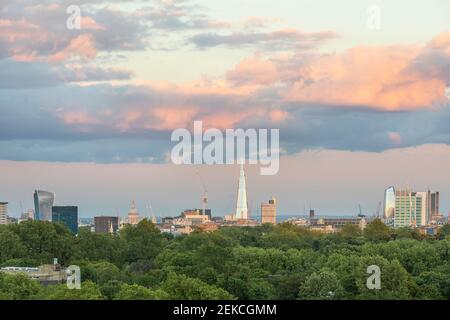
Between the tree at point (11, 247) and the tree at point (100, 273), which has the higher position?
the tree at point (11, 247)

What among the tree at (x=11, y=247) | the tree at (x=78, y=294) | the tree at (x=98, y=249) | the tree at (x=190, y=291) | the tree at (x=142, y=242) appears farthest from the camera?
the tree at (x=142, y=242)

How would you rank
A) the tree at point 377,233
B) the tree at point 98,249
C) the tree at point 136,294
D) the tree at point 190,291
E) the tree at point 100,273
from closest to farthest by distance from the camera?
the tree at point 136,294 < the tree at point 190,291 < the tree at point 100,273 < the tree at point 98,249 < the tree at point 377,233

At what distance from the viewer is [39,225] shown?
114 meters

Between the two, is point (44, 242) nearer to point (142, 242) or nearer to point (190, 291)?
point (142, 242)

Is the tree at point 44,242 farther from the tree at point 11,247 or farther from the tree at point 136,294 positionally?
the tree at point 136,294

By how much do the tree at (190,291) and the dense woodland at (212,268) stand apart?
0.05 metres

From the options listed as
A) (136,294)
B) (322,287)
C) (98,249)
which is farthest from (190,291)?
(98,249)

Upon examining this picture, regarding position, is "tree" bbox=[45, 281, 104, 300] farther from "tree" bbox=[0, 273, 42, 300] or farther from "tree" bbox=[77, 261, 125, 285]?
"tree" bbox=[77, 261, 125, 285]

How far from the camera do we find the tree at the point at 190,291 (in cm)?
6881

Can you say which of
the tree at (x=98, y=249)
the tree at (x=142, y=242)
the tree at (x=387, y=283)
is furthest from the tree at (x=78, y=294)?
the tree at (x=142, y=242)

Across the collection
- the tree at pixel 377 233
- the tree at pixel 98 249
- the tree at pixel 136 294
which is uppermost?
the tree at pixel 377 233

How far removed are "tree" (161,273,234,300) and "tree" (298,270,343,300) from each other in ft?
24.8

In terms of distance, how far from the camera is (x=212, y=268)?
83312 millimetres
